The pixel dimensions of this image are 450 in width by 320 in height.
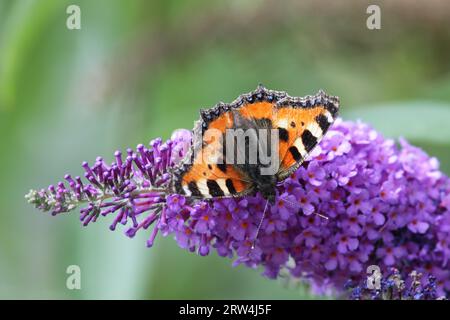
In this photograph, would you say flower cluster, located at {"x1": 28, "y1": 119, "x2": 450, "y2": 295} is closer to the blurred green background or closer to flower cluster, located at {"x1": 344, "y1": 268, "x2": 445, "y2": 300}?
flower cluster, located at {"x1": 344, "y1": 268, "x2": 445, "y2": 300}

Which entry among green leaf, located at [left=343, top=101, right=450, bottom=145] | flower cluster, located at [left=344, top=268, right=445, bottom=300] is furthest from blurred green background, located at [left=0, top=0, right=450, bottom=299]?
flower cluster, located at [left=344, top=268, right=445, bottom=300]

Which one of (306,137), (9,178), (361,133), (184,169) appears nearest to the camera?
(184,169)

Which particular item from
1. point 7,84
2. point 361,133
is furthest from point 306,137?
point 7,84

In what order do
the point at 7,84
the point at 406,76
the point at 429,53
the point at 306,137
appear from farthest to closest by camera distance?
the point at 406,76 < the point at 429,53 < the point at 7,84 < the point at 306,137

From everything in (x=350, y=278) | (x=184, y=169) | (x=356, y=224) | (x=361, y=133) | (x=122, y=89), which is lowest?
(x=350, y=278)

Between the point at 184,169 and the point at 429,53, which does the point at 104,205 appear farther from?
the point at 429,53

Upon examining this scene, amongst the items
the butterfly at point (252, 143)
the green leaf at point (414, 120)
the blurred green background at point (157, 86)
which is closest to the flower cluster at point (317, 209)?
the butterfly at point (252, 143)

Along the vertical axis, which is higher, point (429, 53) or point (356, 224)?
point (429, 53)

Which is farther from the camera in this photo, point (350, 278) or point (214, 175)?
point (350, 278)
